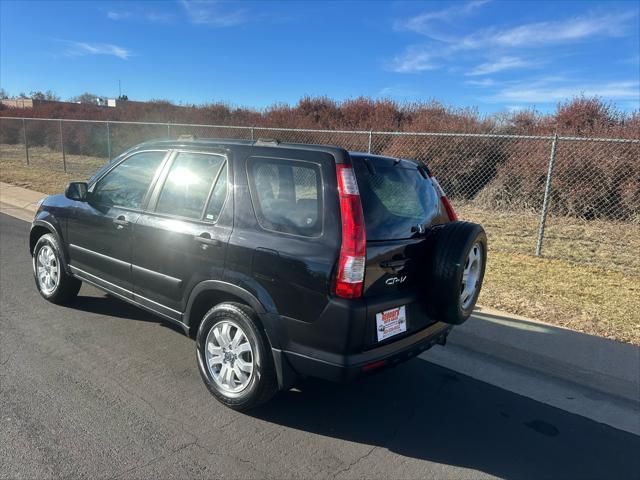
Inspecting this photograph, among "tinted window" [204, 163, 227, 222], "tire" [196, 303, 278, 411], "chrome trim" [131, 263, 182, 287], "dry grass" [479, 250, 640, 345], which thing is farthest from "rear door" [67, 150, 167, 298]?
"dry grass" [479, 250, 640, 345]

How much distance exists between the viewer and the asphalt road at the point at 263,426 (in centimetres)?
265

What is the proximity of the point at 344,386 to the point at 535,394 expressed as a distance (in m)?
1.46

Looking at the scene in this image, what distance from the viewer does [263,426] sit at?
3.03 m

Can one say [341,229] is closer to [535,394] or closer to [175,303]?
[175,303]

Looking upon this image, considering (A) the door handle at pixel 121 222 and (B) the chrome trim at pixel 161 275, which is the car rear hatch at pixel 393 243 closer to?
(B) the chrome trim at pixel 161 275

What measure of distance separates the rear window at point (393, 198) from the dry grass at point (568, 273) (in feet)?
7.79

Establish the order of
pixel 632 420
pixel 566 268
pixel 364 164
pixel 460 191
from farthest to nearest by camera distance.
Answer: pixel 460 191 < pixel 566 268 < pixel 632 420 < pixel 364 164

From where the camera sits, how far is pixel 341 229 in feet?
8.89

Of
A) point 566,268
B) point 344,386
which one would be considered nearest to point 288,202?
point 344,386

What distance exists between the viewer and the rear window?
2881 millimetres

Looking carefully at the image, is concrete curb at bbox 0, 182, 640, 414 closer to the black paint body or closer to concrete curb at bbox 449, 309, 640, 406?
concrete curb at bbox 449, 309, 640, 406

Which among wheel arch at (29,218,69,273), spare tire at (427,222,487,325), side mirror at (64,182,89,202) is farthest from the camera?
wheel arch at (29,218,69,273)

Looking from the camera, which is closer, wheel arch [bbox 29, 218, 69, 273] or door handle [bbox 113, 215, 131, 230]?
door handle [bbox 113, 215, 131, 230]

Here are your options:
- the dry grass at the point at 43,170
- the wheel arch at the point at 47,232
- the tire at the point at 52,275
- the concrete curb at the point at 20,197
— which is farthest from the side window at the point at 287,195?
the dry grass at the point at 43,170
